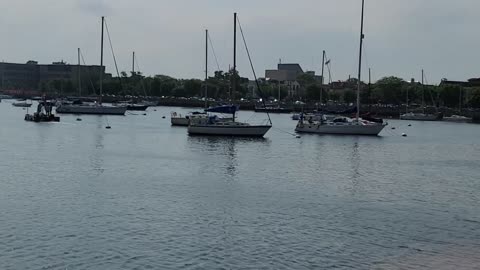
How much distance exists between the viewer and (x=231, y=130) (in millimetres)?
76500

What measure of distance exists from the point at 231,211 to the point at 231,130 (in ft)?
149

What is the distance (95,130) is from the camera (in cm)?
9038

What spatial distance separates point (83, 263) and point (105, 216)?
7.26 m

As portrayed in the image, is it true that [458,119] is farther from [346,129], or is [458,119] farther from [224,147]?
[224,147]

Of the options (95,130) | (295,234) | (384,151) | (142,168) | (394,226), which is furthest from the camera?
(95,130)

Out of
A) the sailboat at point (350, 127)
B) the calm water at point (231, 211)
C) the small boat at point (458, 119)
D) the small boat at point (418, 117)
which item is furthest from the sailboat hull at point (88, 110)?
the small boat at point (458, 119)

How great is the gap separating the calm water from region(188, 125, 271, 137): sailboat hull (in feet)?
53.6

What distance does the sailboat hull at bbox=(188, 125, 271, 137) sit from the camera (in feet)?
251

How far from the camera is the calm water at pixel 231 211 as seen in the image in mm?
23375

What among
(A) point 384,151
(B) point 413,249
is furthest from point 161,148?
(B) point 413,249

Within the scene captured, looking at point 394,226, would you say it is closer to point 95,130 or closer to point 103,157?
point 103,157

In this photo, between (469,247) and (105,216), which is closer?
(469,247)

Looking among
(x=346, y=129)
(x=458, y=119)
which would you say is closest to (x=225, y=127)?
(x=346, y=129)

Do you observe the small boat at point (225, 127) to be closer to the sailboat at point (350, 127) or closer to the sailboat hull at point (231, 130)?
the sailboat hull at point (231, 130)
